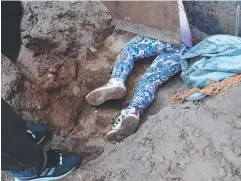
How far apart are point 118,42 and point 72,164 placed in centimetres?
110

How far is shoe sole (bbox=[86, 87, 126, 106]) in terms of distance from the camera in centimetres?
250

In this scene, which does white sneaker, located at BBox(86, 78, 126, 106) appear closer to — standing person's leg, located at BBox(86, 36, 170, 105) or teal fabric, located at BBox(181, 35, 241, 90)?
standing person's leg, located at BBox(86, 36, 170, 105)

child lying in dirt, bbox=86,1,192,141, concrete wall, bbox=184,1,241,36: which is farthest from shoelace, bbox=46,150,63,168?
concrete wall, bbox=184,1,241,36

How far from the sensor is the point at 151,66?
262 cm

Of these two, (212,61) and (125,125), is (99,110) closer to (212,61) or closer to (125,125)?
(125,125)

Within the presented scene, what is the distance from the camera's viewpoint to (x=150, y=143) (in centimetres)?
209

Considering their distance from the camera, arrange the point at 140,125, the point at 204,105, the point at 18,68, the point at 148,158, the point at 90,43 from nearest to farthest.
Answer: the point at 148,158 < the point at 204,105 < the point at 140,125 < the point at 18,68 < the point at 90,43

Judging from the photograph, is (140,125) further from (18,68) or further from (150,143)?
(18,68)

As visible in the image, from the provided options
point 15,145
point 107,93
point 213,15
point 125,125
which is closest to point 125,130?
point 125,125

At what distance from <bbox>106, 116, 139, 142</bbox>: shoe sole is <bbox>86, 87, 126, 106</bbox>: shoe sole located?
25 cm

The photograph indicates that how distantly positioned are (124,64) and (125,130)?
1.68ft

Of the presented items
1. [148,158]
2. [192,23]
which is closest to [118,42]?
[192,23]

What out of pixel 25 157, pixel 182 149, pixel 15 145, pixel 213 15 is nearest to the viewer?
pixel 15 145

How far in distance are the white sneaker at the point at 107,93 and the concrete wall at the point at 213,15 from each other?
27.5 inches
